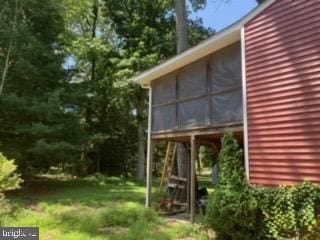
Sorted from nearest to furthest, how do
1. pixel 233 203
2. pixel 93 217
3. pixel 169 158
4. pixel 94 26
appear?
pixel 233 203
pixel 93 217
pixel 169 158
pixel 94 26

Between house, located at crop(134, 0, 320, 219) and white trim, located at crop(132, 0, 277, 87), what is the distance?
21 millimetres

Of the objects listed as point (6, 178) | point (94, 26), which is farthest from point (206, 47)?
point (94, 26)

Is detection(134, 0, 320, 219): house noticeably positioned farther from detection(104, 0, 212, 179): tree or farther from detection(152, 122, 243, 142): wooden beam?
detection(104, 0, 212, 179): tree

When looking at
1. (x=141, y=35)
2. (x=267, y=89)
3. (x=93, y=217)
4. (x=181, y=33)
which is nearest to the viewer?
(x=267, y=89)

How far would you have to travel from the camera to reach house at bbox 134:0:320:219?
24.2ft

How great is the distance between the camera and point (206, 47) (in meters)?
9.98

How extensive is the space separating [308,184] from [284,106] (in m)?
1.58

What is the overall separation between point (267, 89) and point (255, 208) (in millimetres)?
2344

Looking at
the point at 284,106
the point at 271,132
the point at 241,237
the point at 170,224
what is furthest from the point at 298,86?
the point at 170,224

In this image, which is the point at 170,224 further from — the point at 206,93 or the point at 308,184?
the point at 308,184

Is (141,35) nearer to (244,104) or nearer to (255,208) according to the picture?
(244,104)

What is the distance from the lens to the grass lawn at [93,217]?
920 centimetres

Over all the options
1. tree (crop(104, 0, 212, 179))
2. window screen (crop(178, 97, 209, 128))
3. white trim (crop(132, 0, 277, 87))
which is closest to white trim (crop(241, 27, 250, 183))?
white trim (crop(132, 0, 277, 87))

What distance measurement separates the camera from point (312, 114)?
285 inches
